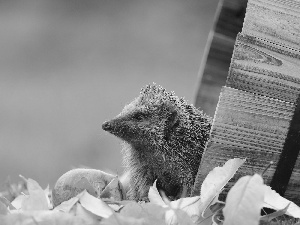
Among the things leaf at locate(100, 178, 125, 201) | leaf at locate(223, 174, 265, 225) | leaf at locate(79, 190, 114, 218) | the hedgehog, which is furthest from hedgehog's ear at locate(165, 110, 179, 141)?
leaf at locate(223, 174, 265, 225)

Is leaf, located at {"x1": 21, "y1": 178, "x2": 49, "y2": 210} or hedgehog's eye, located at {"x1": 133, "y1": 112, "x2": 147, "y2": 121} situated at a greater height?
hedgehog's eye, located at {"x1": 133, "y1": 112, "x2": 147, "y2": 121}

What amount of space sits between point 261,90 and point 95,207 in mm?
456

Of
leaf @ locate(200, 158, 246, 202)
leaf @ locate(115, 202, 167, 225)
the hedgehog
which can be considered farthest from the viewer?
the hedgehog

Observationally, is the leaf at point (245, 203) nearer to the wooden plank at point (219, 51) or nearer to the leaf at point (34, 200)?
the leaf at point (34, 200)

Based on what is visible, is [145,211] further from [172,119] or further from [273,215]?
[172,119]

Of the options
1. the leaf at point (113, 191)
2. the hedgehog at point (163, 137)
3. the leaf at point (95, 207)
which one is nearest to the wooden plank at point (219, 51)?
the hedgehog at point (163, 137)

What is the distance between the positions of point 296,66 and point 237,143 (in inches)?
7.8

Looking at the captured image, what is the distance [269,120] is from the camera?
1160mm

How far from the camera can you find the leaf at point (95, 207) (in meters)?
0.87

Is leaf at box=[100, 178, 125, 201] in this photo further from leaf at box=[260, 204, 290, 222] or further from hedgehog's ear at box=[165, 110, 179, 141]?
leaf at box=[260, 204, 290, 222]

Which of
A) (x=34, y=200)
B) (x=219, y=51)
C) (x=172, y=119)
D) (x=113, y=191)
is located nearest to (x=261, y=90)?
(x=172, y=119)

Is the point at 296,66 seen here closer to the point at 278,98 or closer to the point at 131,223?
the point at 278,98

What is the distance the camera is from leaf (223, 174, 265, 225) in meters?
0.74

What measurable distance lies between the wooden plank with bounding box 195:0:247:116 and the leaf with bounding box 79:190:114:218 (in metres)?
1.07
